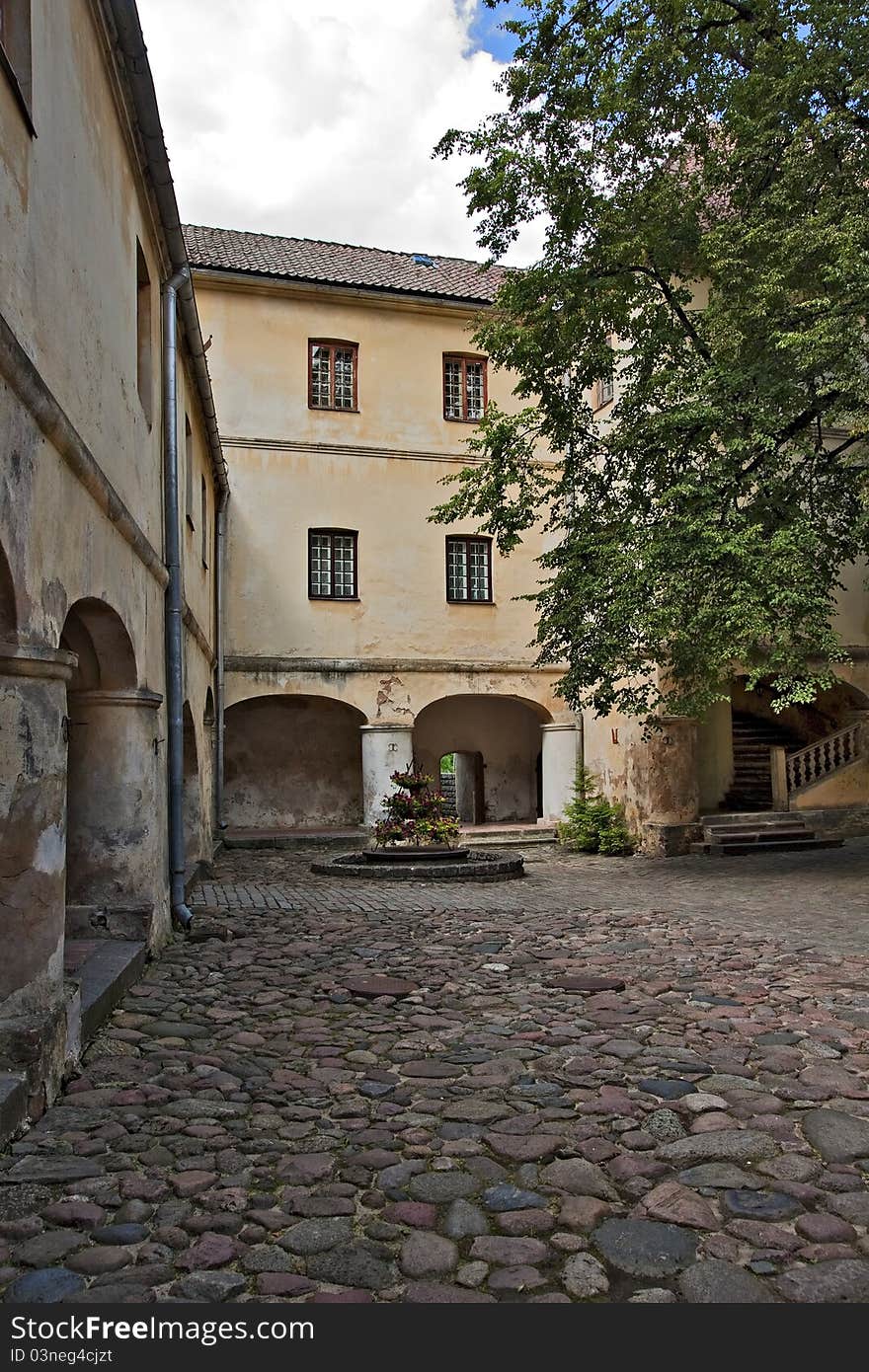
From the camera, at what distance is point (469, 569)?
18547mm

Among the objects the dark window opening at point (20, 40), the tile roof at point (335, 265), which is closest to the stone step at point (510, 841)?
the tile roof at point (335, 265)

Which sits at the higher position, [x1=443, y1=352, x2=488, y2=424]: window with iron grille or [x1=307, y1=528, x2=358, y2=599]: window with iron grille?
[x1=443, y1=352, x2=488, y2=424]: window with iron grille

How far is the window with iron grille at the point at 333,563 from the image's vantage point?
1769 centimetres

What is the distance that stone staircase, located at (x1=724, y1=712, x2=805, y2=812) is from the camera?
19.4m

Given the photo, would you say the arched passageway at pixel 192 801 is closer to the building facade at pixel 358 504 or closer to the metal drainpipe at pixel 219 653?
the metal drainpipe at pixel 219 653

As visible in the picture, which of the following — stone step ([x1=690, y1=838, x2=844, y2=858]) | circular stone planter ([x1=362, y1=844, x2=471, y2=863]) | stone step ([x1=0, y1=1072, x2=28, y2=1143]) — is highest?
circular stone planter ([x1=362, y1=844, x2=471, y2=863])

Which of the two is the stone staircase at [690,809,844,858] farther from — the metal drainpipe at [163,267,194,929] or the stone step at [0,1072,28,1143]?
the stone step at [0,1072,28,1143]

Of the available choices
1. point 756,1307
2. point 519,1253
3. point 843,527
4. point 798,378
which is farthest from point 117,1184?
point 843,527

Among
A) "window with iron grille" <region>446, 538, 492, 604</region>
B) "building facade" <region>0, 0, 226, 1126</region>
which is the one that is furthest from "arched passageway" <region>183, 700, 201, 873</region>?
"window with iron grille" <region>446, 538, 492, 604</region>

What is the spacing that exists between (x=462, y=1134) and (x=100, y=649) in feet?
14.4

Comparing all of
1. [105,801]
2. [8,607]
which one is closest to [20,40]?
[8,607]

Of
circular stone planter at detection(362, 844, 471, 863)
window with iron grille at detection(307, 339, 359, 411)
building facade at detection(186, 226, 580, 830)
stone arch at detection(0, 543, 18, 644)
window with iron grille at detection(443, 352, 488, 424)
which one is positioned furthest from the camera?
window with iron grille at detection(443, 352, 488, 424)

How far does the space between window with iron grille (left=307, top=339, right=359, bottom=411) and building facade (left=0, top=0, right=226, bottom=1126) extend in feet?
27.3

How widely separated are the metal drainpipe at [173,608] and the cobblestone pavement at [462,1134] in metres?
1.00
